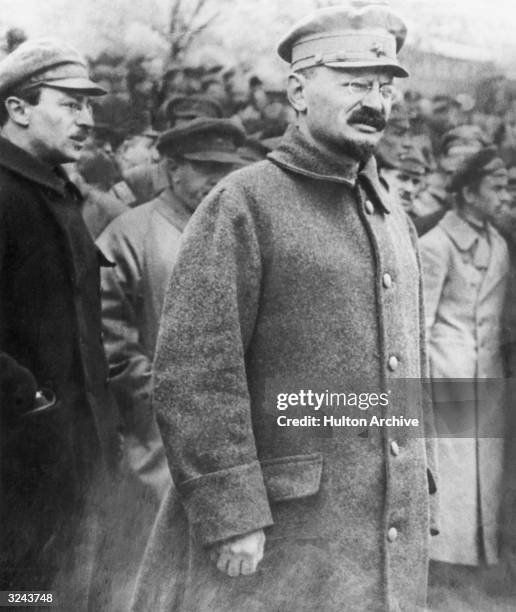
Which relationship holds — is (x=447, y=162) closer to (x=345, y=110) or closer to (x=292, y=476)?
(x=345, y=110)

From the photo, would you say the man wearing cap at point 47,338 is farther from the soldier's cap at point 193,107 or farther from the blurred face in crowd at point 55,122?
the soldier's cap at point 193,107

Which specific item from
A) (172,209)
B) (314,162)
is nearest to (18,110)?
(172,209)

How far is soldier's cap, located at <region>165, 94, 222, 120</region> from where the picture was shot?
3930mm

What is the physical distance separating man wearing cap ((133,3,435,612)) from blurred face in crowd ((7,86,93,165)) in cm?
71

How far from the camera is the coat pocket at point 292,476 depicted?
3.42m

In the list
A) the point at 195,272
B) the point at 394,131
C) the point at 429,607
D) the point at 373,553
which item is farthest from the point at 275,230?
the point at 429,607

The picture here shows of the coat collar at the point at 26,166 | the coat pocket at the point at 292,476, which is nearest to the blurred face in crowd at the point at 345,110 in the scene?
the coat collar at the point at 26,166

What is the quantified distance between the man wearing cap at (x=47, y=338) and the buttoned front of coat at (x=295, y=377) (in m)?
0.44

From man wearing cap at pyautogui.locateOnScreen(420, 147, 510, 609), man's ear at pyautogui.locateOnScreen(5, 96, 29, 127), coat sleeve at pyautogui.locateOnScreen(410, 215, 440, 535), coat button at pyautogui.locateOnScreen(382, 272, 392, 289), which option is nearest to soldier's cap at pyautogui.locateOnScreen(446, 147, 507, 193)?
man wearing cap at pyautogui.locateOnScreen(420, 147, 510, 609)

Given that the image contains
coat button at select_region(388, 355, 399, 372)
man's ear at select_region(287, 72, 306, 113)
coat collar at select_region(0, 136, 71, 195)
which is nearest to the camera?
coat button at select_region(388, 355, 399, 372)

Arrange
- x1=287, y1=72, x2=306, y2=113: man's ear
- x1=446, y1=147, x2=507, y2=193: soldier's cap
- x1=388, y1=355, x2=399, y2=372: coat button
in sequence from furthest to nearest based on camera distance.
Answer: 1. x1=446, y1=147, x2=507, y2=193: soldier's cap
2. x1=287, y1=72, x2=306, y2=113: man's ear
3. x1=388, y1=355, x2=399, y2=372: coat button

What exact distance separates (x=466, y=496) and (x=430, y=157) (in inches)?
52.0

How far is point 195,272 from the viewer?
11.1ft

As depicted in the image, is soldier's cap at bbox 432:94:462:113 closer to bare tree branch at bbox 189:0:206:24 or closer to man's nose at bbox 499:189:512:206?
man's nose at bbox 499:189:512:206
